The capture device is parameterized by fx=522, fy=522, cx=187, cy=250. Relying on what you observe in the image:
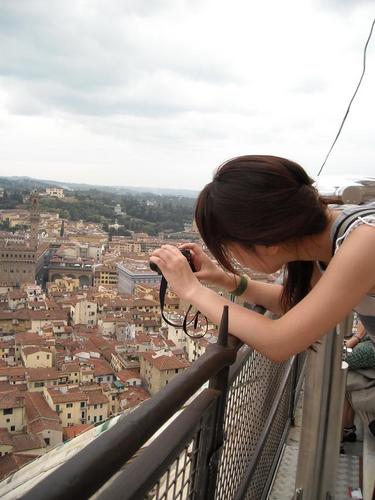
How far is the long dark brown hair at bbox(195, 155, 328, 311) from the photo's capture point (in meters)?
0.64

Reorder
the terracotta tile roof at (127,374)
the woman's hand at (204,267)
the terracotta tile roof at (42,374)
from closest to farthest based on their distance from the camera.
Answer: the woman's hand at (204,267) → the terracotta tile roof at (42,374) → the terracotta tile roof at (127,374)

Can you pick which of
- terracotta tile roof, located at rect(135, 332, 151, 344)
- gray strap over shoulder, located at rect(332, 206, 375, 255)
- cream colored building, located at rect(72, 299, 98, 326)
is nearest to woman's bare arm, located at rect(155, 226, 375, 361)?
gray strap over shoulder, located at rect(332, 206, 375, 255)

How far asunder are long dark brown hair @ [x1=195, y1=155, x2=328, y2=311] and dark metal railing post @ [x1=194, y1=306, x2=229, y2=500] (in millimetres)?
121

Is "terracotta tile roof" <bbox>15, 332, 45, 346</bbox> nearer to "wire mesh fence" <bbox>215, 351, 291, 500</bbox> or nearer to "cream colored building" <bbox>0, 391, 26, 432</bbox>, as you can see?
"cream colored building" <bbox>0, 391, 26, 432</bbox>

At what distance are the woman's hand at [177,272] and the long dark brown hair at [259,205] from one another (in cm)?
6

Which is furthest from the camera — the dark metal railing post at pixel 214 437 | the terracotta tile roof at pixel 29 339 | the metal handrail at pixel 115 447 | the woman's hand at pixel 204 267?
the terracotta tile roof at pixel 29 339

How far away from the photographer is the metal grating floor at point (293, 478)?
1.12 meters

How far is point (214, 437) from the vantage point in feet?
1.97

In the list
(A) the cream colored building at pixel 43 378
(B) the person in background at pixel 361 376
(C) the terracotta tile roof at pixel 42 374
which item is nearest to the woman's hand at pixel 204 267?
(B) the person in background at pixel 361 376

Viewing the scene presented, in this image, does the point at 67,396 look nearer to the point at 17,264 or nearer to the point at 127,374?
the point at 127,374

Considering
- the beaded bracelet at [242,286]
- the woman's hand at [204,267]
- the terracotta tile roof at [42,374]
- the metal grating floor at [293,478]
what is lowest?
the terracotta tile roof at [42,374]

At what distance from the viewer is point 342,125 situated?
5.57 feet

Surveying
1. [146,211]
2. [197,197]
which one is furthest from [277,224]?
[146,211]

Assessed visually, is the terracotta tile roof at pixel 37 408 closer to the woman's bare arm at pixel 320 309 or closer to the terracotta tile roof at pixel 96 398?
the terracotta tile roof at pixel 96 398
